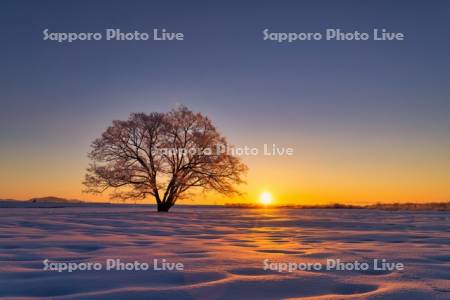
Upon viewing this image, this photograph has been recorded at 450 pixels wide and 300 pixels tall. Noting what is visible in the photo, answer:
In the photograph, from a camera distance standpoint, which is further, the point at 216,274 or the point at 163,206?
the point at 163,206

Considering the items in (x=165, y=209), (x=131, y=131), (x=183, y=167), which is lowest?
(x=165, y=209)

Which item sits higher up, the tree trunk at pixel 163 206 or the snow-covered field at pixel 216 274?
the snow-covered field at pixel 216 274

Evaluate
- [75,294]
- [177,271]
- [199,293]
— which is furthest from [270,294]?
[75,294]

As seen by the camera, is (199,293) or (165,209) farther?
(165,209)

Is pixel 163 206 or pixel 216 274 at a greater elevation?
pixel 216 274

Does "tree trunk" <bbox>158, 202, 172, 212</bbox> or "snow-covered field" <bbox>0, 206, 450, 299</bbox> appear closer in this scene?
"snow-covered field" <bbox>0, 206, 450, 299</bbox>

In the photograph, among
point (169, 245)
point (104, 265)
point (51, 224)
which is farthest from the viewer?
point (51, 224)

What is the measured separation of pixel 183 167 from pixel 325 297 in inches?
808

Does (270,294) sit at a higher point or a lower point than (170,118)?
lower

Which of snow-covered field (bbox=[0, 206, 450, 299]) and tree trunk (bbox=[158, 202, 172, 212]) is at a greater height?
snow-covered field (bbox=[0, 206, 450, 299])

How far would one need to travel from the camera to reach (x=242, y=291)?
2844mm

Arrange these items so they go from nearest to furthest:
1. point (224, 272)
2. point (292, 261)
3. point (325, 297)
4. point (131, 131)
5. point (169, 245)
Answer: point (325, 297), point (224, 272), point (292, 261), point (169, 245), point (131, 131)

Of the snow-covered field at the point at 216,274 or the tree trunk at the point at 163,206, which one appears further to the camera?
the tree trunk at the point at 163,206

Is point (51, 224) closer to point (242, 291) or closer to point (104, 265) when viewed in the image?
point (104, 265)
